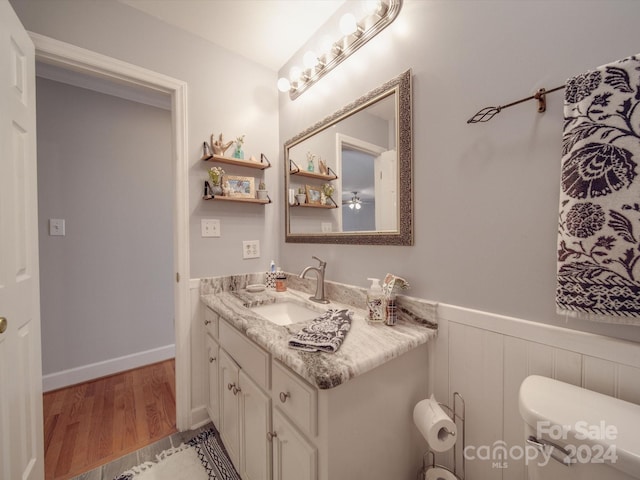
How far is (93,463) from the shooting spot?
4.29 feet

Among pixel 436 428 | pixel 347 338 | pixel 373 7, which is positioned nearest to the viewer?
pixel 436 428

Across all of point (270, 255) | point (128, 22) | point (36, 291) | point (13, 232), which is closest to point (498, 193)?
point (270, 255)

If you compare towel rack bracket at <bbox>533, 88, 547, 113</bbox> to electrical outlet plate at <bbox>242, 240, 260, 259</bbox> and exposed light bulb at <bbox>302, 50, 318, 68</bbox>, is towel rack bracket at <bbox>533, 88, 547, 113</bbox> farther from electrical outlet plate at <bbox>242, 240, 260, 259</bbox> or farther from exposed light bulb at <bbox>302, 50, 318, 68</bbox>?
electrical outlet plate at <bbox>242, 240, 260, 259</bbox>

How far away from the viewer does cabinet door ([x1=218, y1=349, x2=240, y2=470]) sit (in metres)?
1.13

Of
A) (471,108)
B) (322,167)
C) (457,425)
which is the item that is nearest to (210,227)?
(322,167)

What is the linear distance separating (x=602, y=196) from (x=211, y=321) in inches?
64.0

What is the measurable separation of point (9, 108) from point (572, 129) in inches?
70.5

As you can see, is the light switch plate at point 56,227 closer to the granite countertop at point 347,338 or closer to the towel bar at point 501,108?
the granite countertop at point 347,338

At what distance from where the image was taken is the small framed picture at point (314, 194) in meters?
1.54

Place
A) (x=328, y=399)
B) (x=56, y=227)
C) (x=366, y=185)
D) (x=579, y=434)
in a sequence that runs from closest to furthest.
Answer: (x=579, y=434), (x=328, y=399), (x=366, y=185), (x=56, y=227)

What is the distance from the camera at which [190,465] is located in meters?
1.27

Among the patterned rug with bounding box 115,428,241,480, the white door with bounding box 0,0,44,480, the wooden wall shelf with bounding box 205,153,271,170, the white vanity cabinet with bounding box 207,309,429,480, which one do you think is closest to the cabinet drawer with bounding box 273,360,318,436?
the white vanity cabinet with bounding box 207,309,429,480

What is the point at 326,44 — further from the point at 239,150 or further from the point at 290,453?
the point at 290,453

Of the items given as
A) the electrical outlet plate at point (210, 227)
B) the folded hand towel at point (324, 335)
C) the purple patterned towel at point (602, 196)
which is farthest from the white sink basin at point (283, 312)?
the purple patterned towel at point (602, 196)
